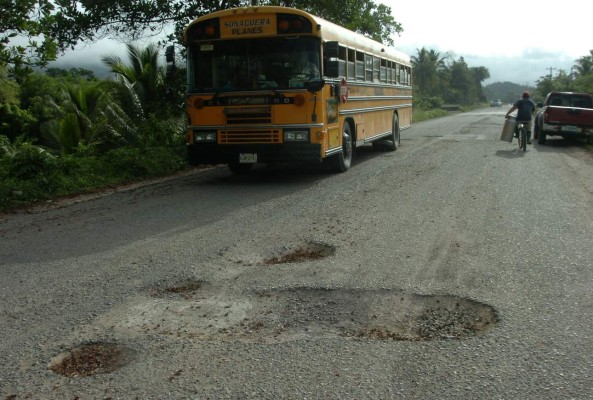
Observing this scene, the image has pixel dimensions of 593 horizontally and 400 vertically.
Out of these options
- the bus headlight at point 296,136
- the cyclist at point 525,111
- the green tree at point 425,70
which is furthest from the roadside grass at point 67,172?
the green tree at point 425,70

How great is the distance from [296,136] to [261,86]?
3.65ft

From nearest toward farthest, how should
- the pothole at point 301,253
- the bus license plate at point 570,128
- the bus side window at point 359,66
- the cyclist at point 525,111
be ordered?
1. the pothole at point 301,253
2. the bus side window at point 359,66
3. the cyclist at point 525,111
4. the bus license plate at point 570,128

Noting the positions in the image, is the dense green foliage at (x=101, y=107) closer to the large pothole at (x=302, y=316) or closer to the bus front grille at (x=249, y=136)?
the bus front grille at (x=249, y=136)

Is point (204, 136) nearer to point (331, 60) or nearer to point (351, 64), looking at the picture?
point (331, 60)

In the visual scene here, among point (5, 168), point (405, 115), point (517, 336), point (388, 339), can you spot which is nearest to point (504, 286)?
point (517, 336)

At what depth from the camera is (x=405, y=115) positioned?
19.9 metres

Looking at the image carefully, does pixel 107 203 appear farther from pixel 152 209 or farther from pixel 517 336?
pixel 517 336

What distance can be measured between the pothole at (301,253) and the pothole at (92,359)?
85.0 inches

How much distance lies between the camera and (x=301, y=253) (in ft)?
20.2

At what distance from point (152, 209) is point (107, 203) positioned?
3.84 feet

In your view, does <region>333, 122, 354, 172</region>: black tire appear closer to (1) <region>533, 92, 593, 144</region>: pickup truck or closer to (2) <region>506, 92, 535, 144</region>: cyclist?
(2) <region>506, 92, 535, 144</region>: cyclist

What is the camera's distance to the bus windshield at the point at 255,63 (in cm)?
1066

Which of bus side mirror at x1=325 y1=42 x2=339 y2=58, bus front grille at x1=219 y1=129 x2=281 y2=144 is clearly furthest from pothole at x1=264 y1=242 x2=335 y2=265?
bus side mirror at x1=325 y1=42 x2=339 y2=58

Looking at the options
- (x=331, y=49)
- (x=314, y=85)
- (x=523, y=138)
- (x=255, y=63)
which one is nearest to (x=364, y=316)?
(x=314, y=85)
